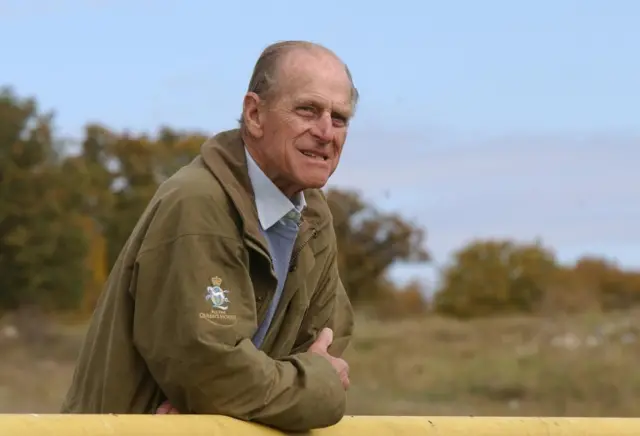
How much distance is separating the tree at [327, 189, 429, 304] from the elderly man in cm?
2030

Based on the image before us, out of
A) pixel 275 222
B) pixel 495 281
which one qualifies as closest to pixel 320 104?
pixel 275 222

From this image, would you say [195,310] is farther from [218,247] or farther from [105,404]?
[105,404]

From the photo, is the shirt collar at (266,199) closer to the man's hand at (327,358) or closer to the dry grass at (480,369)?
the man's hand at (327,358)

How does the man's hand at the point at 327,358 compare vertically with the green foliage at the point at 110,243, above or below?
below

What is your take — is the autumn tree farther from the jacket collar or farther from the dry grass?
the jacket collar

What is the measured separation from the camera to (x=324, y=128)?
299 centimetres

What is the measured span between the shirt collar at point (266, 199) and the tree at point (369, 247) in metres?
20.4

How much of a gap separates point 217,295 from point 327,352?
48cm

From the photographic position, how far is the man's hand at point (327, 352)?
3.02m

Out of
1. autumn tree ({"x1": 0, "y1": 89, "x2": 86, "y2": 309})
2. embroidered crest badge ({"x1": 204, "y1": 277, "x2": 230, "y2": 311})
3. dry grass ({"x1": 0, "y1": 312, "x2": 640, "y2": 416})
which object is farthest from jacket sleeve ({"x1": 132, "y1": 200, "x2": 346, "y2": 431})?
autumn tree ({"x1": 0, "y1": 89, "x2": 86, "y2": 309})

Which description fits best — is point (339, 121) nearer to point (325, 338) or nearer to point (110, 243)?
point (325, 338)

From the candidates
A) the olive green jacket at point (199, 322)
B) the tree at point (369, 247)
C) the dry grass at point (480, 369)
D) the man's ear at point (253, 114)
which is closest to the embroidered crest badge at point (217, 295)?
the olive green jacket at point (199, 322)

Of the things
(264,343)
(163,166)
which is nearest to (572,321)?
(163,166)

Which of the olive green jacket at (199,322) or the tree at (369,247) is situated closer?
the olive green jacket at (199,322)
